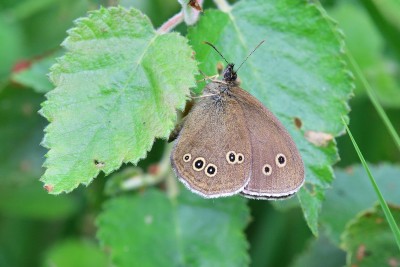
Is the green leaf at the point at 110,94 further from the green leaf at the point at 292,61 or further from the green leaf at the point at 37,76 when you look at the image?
the green leaf at the point at 37,76

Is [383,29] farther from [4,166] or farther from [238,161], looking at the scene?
[4,166]

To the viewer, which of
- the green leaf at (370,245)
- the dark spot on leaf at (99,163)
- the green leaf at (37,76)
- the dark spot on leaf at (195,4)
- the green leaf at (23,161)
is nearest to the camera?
the dark spot on leaf at (99,163)

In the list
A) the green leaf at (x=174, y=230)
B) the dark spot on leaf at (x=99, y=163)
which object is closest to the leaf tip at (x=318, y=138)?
the green leaf at (x=174, y=230)

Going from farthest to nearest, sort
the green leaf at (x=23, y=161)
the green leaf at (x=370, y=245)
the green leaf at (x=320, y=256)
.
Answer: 1. the green leaf at (x=23, y=161)
2. the green leaf at (x=320, y=256)
3. the green leaf at (x=370, y=245)

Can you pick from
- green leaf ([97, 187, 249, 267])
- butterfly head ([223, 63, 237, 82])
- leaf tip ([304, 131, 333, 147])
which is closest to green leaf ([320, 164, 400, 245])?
green leaf ([97, 187, 249, 267])

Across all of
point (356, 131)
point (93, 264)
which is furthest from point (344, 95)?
point (93, 264)

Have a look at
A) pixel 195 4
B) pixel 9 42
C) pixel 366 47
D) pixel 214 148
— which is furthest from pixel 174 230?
pixel 366 47
